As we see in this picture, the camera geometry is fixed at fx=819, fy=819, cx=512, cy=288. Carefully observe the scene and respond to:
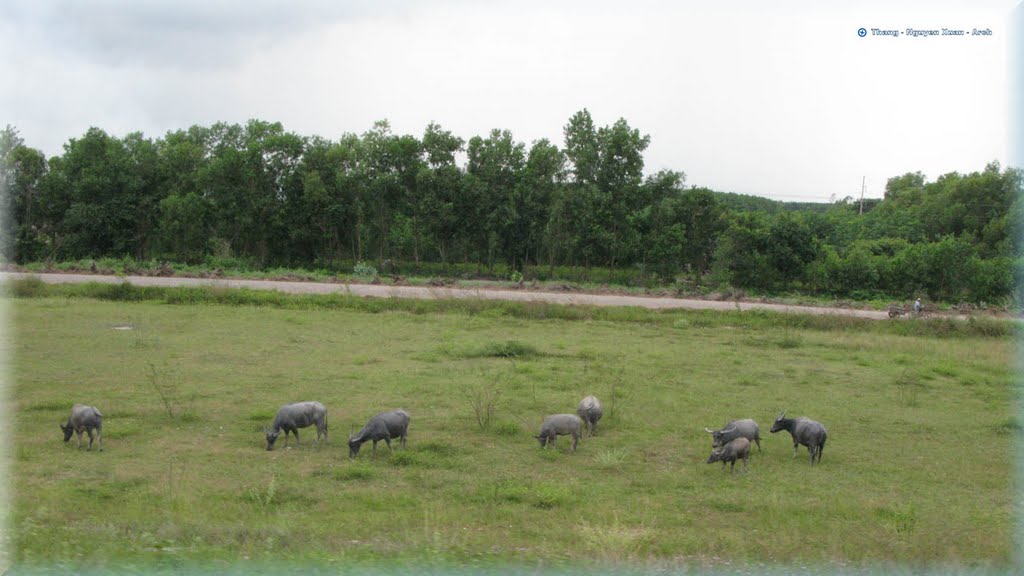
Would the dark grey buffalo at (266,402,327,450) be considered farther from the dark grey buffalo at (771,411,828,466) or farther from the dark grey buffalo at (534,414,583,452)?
the dark grey buffalo at (771,411,828,466)

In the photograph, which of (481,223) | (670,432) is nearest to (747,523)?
(670,432)

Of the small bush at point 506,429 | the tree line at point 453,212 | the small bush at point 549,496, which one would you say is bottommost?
the small bush at point 549,496

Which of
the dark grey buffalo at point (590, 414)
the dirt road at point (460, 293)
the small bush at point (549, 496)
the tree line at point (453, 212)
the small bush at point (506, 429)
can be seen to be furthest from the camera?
the tree line at point (453, 212)

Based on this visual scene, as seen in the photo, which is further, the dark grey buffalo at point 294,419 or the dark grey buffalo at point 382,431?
the dark grey buffalo at point 294,419

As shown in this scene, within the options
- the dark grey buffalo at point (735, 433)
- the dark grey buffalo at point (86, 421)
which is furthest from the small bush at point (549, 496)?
the dark grey buffalo at point (86, 421)

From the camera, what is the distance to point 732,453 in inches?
367

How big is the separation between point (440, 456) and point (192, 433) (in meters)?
3.26

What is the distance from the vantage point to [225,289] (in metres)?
25.5

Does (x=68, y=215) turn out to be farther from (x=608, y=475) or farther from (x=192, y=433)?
(x=608, y=475)

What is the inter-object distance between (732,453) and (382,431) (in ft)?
13.4

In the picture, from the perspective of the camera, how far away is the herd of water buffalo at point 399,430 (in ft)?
31.2

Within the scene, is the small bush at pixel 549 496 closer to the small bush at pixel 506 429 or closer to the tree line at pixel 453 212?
the small bush at pixel 506 429

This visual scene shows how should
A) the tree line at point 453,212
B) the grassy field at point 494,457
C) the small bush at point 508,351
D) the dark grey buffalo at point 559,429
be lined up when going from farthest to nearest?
the tree line at point 453,212
the small bush at point 508,351
the dark grey buffalo at point 559,429
the grassy field at point 494,457

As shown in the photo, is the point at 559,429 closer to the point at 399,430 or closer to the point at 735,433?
the point at 399,430
